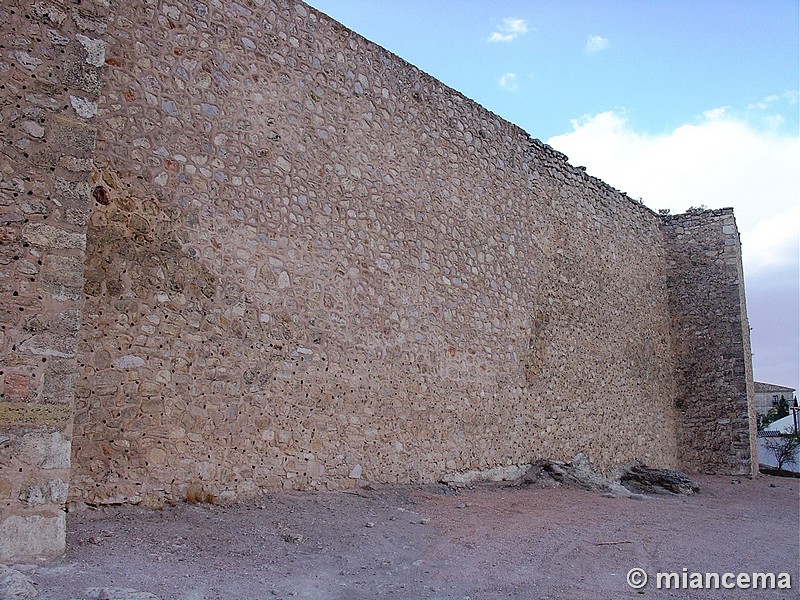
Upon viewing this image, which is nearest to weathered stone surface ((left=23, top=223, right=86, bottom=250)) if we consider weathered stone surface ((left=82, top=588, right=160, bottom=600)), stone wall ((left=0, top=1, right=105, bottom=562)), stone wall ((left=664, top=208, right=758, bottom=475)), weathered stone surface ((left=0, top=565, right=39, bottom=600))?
stone wall ((left=0, top=1, right=105, bottom=562))

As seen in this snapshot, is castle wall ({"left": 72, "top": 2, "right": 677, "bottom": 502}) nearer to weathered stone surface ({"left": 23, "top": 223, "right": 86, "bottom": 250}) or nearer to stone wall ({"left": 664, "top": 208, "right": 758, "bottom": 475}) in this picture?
weathered stone surface ({"left": 23, "top": 223, "right": 86, "bottom": 250})

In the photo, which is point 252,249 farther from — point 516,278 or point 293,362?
point 516,278

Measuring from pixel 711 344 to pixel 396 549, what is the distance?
32.3ft

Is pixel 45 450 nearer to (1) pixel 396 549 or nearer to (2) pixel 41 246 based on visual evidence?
(2) pixel 41 246

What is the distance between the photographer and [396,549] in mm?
4875

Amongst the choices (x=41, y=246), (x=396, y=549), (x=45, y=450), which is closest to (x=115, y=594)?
(x=45, y=450)

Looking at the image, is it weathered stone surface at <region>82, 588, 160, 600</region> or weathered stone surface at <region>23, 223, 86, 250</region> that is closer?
weathered stone surface at <region>82, 588, 160, 600</region>

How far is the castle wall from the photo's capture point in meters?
5.06

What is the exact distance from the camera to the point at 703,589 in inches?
167

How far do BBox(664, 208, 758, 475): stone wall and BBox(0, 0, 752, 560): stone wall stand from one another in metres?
3.82

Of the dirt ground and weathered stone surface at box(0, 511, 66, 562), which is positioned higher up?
weathered stone surface at box(0, 511, 66, 562)

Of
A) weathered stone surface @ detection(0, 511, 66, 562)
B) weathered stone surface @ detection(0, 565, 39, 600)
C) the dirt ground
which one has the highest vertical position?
Answer: weathered stone surface @ detection(0, 511, 66, 562)

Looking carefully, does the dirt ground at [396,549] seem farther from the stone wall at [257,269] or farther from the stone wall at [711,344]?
the stone wall at [711,344]

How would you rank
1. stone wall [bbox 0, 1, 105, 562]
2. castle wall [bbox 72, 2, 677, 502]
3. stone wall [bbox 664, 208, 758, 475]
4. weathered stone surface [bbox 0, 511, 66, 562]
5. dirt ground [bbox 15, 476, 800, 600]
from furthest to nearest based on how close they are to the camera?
stone wall [bbox 664, 208, 758, 475] < castle wall [bbox 72, 2, 677, 502] < dirt ground [bbox 15, 476, 800, 600] < stone wall [bbox 0, 1, 105, 562] < weathered stone surface [bbox 0, 511, 66, 562]
